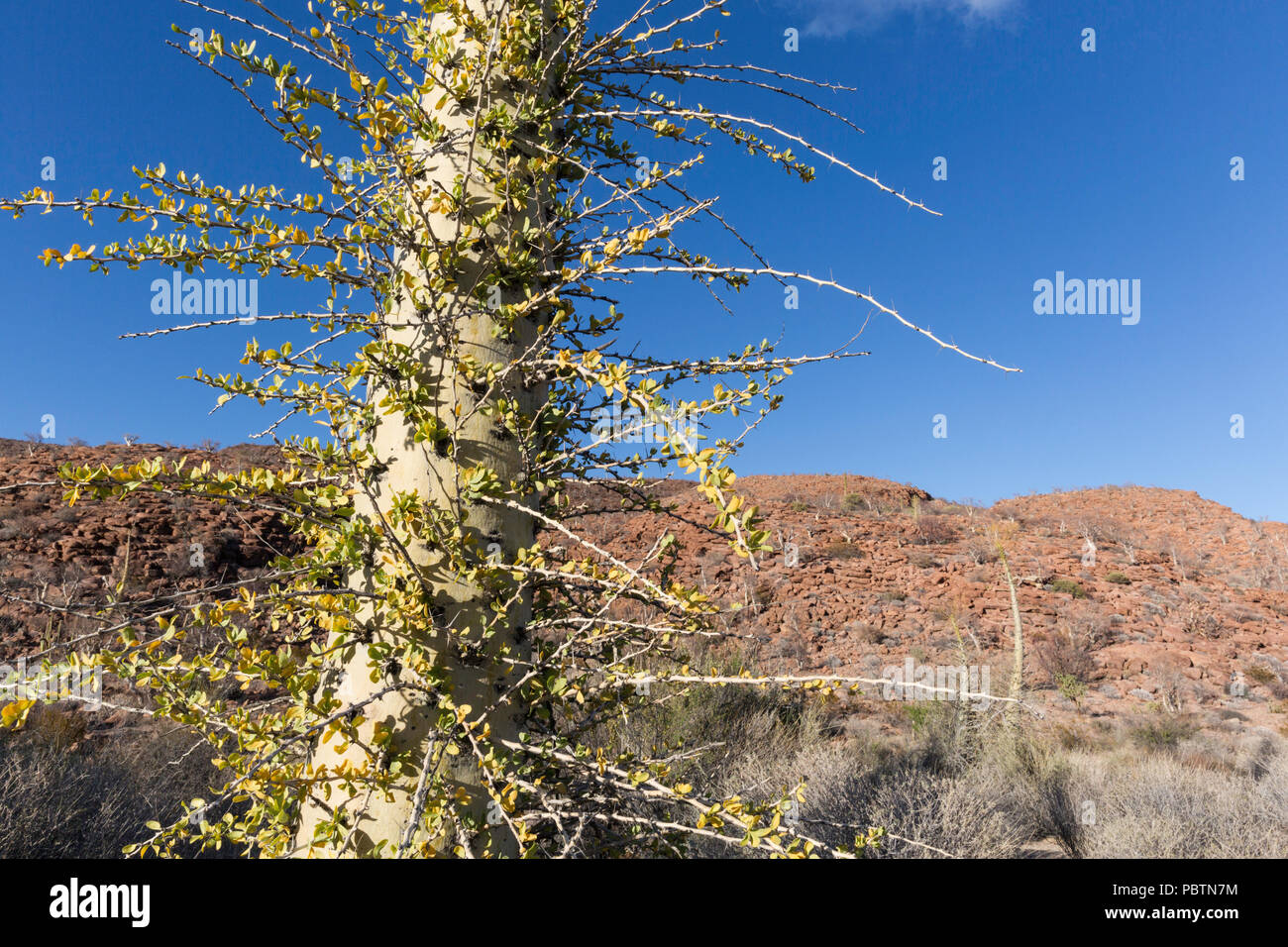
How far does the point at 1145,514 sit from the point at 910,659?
17966 mm

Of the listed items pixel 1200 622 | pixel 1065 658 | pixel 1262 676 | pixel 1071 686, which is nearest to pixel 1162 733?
pixel 1071 686

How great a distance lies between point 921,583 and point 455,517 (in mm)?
15108

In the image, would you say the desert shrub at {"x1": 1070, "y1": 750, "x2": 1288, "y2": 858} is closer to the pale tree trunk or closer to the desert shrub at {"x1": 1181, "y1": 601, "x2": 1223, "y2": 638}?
the pale tree trunk

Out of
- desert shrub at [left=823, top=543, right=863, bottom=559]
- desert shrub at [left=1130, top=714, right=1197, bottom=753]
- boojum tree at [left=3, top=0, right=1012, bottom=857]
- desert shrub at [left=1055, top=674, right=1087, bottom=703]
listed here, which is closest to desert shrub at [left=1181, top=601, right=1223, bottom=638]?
desert shrub at [left=1055, top=674, right=1087, bottom=703]

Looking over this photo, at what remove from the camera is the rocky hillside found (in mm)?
10195

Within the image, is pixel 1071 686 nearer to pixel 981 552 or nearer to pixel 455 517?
pixel 981 552

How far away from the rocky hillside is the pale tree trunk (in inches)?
183

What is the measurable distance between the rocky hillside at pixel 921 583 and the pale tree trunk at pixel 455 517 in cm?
464

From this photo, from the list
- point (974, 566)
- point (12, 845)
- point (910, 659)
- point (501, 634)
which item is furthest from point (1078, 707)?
point (12, 845)

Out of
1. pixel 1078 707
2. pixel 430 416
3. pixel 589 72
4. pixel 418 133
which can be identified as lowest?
pixel 1078 707

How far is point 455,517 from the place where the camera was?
1.68 meters

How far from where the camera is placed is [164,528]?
472 inches

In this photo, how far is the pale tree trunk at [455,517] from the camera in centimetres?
158
